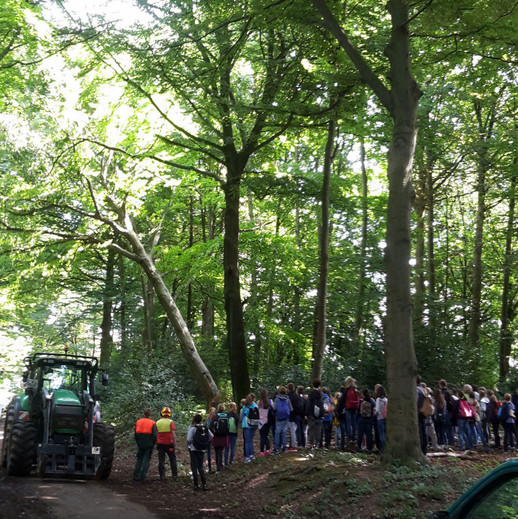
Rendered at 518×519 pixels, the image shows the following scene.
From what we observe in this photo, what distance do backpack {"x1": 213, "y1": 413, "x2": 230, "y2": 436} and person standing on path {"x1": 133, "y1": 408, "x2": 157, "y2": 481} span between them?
1494mm

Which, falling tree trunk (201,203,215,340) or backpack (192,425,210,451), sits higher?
falling tree trunk (201,203,215,340)

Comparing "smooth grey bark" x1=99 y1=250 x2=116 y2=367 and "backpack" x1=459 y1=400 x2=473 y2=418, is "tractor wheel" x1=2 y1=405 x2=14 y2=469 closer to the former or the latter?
"backpack" x1=459 y1=400 x2=473 y2=418

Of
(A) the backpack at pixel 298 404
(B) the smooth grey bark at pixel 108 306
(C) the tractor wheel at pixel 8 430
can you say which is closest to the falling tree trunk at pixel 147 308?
(B) the smooth grey bark at pixel 108 306

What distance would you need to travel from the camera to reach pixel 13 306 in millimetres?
29312

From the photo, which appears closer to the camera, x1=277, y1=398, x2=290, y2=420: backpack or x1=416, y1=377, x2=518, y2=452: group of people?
x1=277, y1=398, x2=290, y2=420: backpack

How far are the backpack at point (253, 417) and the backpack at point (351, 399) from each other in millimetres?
2269

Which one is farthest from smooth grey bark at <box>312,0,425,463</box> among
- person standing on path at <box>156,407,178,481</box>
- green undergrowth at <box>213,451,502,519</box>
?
person standing on path at <box>156,407,178,481</box>

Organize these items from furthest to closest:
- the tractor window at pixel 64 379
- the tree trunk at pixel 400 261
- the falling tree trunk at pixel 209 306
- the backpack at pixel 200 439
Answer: the falling tree trunk at pixel 209 306 → the tractor window at pixel 64 379 → the backpack at pixel 200 439 → the tree trunk at pixel 400 261

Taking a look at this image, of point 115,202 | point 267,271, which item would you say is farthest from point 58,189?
point 267,271

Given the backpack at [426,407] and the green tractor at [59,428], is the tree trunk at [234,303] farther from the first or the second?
the backpack at [426,407]

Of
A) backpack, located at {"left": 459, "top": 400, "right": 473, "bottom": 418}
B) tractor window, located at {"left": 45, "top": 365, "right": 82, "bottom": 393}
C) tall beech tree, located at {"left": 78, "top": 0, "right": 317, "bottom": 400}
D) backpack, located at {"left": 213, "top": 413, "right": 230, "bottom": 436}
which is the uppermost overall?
tall beech tree, located at {"left": 78, "top": 0, "right": 317, "bottom": 400}

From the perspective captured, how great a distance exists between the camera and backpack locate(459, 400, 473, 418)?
15751 millimetres

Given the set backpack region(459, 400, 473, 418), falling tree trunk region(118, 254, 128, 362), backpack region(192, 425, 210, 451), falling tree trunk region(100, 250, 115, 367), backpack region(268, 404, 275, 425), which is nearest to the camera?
backpack region(192, 425, 210, 451)

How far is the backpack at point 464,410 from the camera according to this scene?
15751 millimetres
